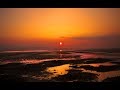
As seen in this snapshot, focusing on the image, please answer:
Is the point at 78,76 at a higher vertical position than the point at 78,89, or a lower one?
lower

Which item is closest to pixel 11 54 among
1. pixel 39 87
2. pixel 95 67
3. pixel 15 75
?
pixel 15 75

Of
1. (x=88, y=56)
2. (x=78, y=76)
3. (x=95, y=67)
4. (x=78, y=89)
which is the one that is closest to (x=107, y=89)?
(x=78, y=89)

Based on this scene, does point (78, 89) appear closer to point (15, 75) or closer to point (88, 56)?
point (15, 75)
